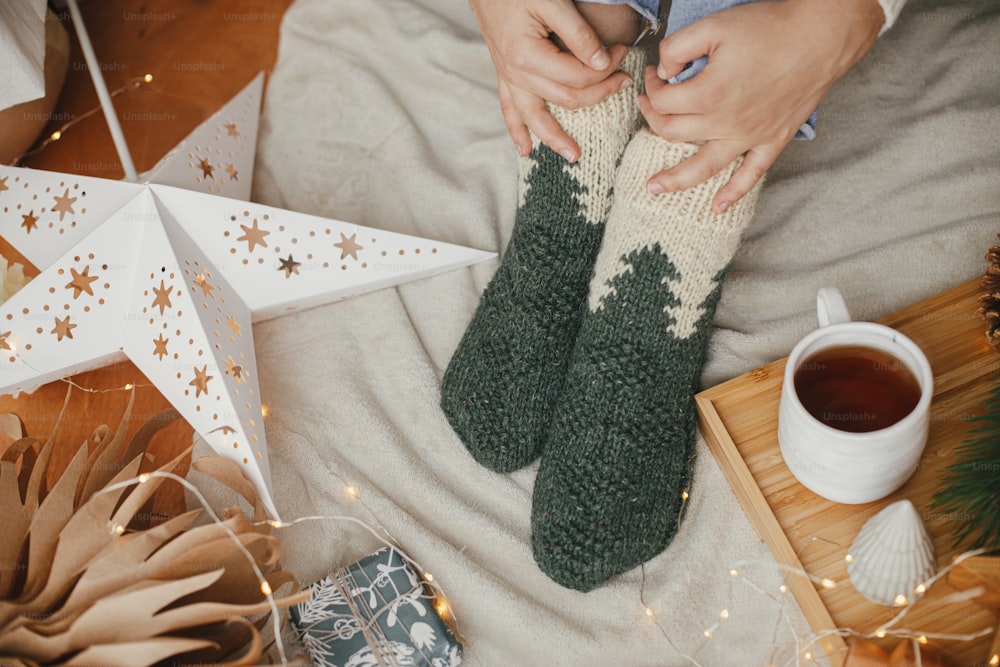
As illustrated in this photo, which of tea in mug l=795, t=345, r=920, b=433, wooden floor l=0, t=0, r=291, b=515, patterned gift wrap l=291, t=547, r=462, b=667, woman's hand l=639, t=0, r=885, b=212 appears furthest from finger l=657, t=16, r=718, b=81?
wooden floor l=0, t=0, r=291, b=515

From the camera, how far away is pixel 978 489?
602 millimetres

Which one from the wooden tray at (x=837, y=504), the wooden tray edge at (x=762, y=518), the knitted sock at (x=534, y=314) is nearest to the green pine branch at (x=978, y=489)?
the wooden tray at (x=837, y=504)

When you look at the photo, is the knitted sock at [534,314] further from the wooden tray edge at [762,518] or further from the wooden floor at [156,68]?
the wooden floor at [156,68]

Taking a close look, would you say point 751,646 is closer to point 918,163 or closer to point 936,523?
point 936,523

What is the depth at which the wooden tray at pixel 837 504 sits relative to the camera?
0.64 metres

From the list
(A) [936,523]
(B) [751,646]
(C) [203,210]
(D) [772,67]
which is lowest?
(B) [751,646]

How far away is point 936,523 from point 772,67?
1.24 feet

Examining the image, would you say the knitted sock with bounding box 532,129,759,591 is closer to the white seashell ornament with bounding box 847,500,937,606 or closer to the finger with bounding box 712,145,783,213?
the finger with bounding box 712,145,783,213

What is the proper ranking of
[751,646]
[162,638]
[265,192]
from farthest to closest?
[265,192] < [751,646] < [162,638]

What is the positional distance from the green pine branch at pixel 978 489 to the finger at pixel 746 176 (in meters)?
0.25

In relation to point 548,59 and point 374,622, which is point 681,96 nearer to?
point 548,59

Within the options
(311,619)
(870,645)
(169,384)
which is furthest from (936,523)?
(169,384)

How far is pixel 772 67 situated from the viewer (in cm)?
63

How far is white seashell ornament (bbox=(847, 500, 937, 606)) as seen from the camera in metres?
0.59
